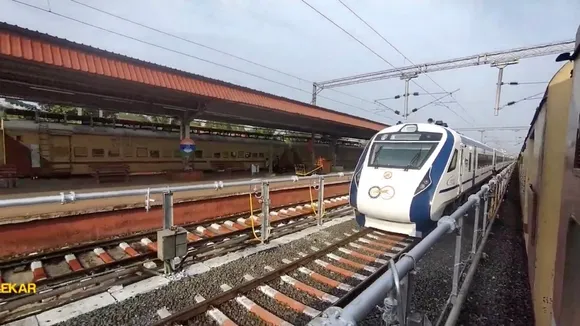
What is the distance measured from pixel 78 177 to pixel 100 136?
2.34 m

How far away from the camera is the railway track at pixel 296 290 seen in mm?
3605

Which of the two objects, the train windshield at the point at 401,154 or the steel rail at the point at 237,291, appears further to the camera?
the train windshield at the point at 401,154

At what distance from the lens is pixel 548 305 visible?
8.50 ft

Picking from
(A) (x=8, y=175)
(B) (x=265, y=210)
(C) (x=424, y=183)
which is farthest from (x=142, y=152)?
(C) (x=424, y=183)

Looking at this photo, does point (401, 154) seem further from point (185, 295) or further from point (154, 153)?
point (154, 153)

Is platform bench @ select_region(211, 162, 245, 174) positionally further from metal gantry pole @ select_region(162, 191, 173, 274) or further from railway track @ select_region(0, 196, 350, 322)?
metal gantry pole @ select_region(162, 191, 173, 274)

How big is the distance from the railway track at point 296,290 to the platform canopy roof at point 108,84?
23.7 feet

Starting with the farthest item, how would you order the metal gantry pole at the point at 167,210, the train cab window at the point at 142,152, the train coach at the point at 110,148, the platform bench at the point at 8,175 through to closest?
the train cab window at the point at 142,152 < the train coach at the point at 110,148 < the platform bench at the point at 8,175 < the metal gantry pole at the point at 167,210

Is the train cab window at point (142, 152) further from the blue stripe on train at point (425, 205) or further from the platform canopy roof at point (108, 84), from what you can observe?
the blue stripe on train at point (425, 205)

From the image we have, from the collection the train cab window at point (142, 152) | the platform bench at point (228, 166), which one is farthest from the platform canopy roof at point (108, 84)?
the platform bench at point (228, 166)

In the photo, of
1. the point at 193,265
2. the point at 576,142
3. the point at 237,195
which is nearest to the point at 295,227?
the point at 237,195

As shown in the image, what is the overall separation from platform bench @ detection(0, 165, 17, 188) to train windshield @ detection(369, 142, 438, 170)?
12.4 meters

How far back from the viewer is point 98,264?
5043mm

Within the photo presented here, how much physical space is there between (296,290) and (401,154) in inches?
160
